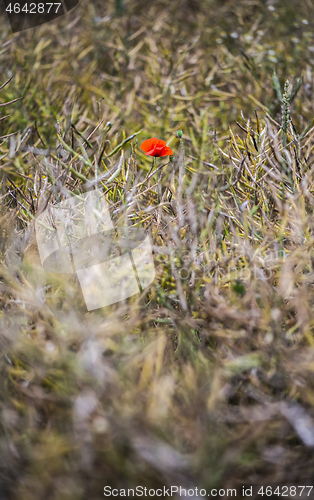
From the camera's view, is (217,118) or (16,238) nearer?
(16,238)

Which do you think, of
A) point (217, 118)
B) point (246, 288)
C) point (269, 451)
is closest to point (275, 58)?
point (217, 118)

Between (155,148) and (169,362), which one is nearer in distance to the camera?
(169,362)

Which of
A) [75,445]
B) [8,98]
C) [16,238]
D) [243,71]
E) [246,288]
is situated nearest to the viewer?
[75,445]

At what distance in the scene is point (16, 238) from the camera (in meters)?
0.87

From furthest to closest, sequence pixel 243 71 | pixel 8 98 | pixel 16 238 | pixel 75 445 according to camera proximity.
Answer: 1. pixel 243 71
2. pixel 8 98
3. pixel 16 238
4. pixel 75 445

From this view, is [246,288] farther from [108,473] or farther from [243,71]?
[243,71]

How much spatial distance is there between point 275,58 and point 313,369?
4.75 feet

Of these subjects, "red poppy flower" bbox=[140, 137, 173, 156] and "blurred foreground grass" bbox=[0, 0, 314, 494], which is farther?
"red poppy flower" bbox=[140, 137, 173, 156]

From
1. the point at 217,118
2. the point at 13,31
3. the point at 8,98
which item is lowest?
the point at 217,118

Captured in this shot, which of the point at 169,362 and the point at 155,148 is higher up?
the point at 155,148

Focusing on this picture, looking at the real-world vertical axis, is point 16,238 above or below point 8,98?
below

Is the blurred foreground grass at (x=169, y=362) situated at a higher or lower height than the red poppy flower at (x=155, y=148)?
lower

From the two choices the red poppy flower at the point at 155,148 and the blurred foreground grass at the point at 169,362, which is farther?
the red poppy flower at the point at 155,148

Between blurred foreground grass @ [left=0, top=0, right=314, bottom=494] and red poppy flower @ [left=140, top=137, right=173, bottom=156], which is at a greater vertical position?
red poppy flower @ [left=140, top=137, right=173, bottom=156]
